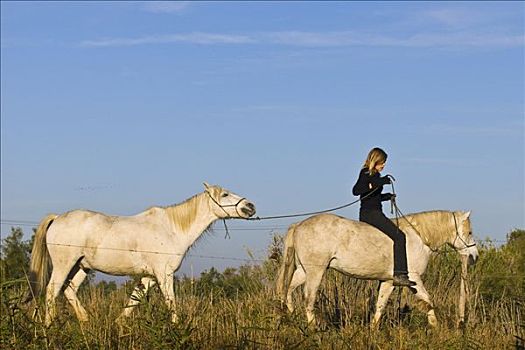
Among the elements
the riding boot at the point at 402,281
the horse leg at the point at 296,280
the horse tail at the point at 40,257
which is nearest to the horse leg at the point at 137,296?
the horse tail at the point at 40,257

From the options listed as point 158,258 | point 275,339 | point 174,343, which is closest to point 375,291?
point 158,258

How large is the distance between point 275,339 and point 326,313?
4601 mm

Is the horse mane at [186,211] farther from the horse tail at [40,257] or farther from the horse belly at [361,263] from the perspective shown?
the horse belly at [361,263]

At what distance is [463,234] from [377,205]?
1532mm

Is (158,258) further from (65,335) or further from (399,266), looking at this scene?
(65,335)

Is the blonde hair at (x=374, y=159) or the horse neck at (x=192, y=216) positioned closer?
the blonde hair at (x=374, y=159)

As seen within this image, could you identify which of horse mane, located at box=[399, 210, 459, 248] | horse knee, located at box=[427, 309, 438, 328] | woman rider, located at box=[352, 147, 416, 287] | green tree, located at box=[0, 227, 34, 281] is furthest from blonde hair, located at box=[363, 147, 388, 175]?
green tree, located at box=[0, 227, 34, 281]

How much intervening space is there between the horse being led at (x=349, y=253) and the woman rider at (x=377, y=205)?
0.32 ft

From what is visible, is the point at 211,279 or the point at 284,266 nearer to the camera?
the point at 284,266

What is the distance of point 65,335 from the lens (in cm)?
862

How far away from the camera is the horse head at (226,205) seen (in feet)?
44.5

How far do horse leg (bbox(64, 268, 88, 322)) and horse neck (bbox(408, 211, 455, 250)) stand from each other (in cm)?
491

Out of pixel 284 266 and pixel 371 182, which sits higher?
pixel 371 182

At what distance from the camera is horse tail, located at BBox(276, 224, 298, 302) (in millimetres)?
12234
